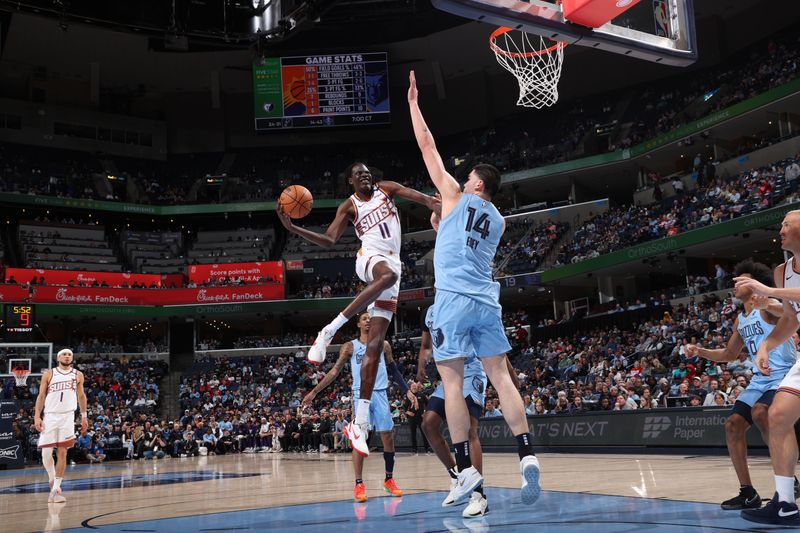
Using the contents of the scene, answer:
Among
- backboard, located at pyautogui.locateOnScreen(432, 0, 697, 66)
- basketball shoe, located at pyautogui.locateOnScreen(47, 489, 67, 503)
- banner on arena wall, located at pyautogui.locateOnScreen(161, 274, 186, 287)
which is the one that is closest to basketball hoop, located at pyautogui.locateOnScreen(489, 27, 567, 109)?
backboard, located at pyautogui.locateOnScreen(432, 0, 697, 66)

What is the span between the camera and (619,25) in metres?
8.67

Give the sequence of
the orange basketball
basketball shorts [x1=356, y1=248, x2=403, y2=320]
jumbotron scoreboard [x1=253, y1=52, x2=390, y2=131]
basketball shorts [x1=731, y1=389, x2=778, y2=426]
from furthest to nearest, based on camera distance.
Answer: jumbotron scoreboard [x1=253, y1=52, x2=390, y2=131]
the orange basketball
basketball shorts [x1=356, y1=248, x2=403, y2=320]
basketball shorts [x1=731, y1=389, x2=778, y2=426]

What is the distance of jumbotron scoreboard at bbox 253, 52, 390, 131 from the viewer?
126 feet

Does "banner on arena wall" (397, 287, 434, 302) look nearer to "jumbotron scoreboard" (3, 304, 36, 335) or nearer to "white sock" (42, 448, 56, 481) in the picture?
"jumbotron scoreboard" (3, 304, 36, 335)

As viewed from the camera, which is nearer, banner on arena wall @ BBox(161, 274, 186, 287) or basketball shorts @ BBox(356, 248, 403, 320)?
basketball shorts @ BBox(356, 248, 403, 320)

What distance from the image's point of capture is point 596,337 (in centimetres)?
2689

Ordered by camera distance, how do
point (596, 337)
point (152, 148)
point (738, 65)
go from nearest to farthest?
point (596, 337)
point (738, 65)
point (152, 148)

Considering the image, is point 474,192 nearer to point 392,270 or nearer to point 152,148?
point 392,270

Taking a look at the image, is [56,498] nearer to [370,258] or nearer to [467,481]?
[370,258]

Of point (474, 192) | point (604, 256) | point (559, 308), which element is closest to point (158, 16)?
point (604, 256)

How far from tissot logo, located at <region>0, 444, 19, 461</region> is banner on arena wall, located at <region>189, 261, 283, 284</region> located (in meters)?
19.2

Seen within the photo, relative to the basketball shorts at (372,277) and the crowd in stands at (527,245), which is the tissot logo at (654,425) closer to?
the basketball shorts at (372,277)

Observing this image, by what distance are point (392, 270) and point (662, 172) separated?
3388 cm

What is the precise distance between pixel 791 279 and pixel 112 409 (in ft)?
→ 98.7
